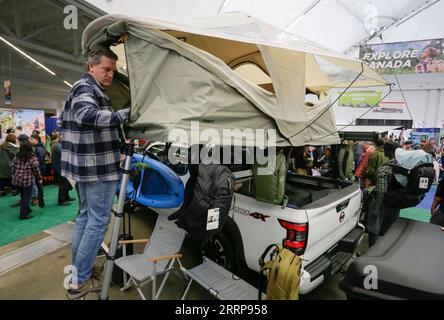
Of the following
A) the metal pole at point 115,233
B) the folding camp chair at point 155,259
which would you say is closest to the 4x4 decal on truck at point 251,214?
the folding camp chair at point 155,259

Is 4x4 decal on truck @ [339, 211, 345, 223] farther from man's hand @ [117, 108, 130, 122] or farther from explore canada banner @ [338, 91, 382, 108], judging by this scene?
explore canada banner @ [338, 91, 382, 108]

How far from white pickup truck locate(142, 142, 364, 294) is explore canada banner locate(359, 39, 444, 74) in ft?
44.6

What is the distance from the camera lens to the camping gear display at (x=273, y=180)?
2.34m

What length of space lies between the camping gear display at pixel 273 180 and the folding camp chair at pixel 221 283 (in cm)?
90

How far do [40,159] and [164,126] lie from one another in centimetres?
707

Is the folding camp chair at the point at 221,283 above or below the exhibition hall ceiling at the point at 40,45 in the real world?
below

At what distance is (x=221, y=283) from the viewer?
8.42 ft

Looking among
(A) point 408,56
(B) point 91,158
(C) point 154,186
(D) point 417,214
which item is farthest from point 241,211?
(A) point 408,56

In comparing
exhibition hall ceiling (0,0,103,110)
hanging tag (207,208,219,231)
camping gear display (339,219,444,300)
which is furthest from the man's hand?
exhibition hall ceiling (0,0,103,110)

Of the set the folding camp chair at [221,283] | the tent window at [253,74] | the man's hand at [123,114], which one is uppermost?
the tent window at [253,74]
